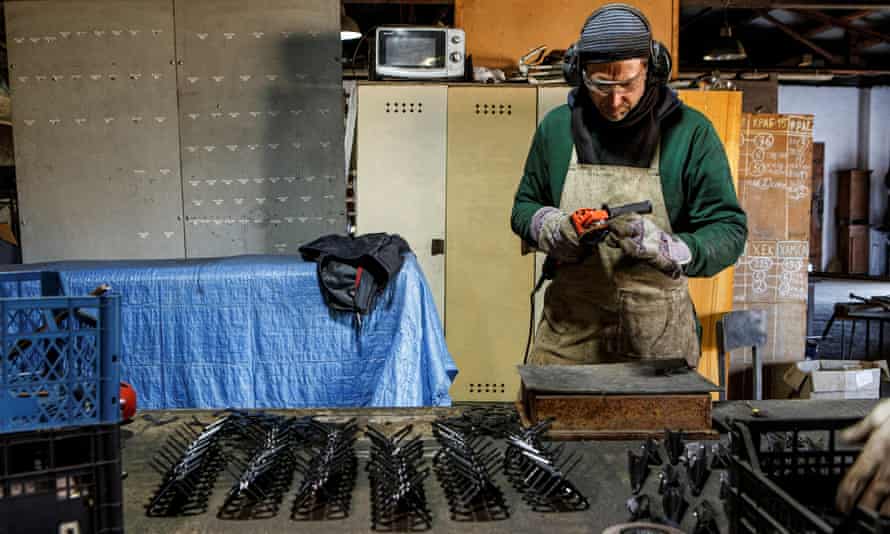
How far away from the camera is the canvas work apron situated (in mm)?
2010

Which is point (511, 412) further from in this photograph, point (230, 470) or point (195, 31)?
point (195, 31)

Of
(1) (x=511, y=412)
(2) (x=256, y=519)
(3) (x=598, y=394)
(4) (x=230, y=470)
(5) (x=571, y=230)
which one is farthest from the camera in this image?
(5) (x=571, y=230)

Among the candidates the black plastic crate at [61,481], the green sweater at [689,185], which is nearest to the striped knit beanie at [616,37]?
the green sweater at [689,185]

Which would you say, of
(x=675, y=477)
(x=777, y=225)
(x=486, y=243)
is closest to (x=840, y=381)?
(x=777, y=225)

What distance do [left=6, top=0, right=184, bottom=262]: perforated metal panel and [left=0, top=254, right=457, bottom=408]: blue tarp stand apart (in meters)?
1.06

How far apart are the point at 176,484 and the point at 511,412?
0.75 m

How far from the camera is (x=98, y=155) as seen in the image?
3.89 meters

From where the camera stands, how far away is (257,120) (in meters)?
3.91

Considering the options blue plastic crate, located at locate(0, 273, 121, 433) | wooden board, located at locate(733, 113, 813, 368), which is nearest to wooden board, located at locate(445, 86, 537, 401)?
wooden board, located at locate(733, 113, 813, 368)

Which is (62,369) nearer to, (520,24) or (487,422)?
(487,422)

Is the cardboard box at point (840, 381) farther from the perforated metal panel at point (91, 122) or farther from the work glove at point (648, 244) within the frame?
the perforated metal panel at point (91, 122)

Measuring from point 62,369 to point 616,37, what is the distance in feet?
5.09

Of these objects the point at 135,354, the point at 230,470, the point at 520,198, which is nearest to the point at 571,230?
the point at 520,198

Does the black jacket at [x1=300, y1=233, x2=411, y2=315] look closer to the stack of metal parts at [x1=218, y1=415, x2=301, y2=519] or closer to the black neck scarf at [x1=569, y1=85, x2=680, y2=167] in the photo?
the black neck scarf at [x1=569, y1=85, x2=680, y2=167]
